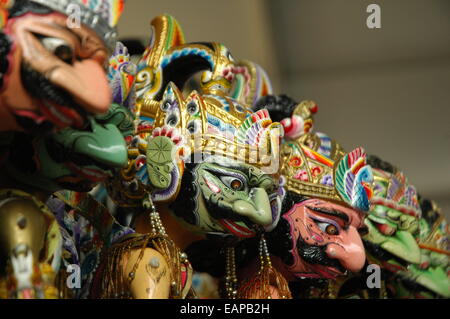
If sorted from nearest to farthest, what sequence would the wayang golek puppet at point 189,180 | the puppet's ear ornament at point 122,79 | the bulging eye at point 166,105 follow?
1. the puppet's ear ornament at point 122,79
2. the wayang golek puppet at point 189,180
3. the bulging eye at point 166,105

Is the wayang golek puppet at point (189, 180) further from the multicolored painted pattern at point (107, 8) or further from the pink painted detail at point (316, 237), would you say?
the multicolored painted pattern at point (107, 8)

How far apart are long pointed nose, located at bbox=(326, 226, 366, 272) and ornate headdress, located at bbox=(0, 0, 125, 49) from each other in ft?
2.14

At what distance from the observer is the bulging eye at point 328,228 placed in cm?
174

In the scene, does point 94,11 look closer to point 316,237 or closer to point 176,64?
point 176,64

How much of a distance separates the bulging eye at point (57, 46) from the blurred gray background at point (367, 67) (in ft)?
5.43

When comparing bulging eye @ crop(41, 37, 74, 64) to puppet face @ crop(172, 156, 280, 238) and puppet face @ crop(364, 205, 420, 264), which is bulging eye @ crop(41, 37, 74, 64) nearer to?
puppet face @ crop(172, 156, 280, 238)

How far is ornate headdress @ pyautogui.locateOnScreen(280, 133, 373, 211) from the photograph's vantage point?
5.86 feet

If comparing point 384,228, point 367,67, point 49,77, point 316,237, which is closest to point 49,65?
point 49,77

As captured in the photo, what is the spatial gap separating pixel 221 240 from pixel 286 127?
36cm

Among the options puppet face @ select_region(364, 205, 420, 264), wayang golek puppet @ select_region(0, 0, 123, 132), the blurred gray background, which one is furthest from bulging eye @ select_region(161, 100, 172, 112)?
the blurred gray background

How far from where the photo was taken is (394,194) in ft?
6.56

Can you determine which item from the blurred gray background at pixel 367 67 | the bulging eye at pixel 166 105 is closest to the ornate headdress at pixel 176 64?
the bulging eye at pixel 166 105

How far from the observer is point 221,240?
63.1 inches

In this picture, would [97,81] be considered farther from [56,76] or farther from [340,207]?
[340,207]
